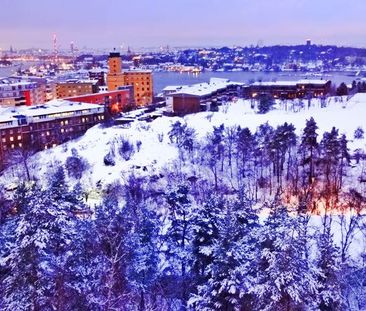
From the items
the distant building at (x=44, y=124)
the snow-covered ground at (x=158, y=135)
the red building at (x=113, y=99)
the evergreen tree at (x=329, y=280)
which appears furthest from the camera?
the red building at (x=113, y=99)

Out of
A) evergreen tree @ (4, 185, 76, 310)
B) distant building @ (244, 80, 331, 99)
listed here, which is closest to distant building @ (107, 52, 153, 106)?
distant building @ (244, 80, 331, 99)

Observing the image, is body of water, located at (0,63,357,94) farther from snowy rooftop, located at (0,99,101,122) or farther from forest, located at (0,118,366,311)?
forest, located at (0,118,366,311)

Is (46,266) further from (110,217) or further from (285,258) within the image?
(285,258)

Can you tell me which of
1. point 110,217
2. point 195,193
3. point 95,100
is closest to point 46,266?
A: point 110,217

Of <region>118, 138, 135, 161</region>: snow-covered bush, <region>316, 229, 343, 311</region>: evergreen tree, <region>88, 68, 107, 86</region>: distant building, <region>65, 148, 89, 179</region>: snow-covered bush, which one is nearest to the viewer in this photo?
<region>316, 229, 343, 311</region>: evergreen tree

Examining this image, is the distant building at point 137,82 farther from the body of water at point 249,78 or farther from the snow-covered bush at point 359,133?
the snow-covered bush at point 359,133

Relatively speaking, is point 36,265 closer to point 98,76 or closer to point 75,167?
point 75,167

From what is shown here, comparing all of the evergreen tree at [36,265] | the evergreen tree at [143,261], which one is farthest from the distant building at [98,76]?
Result: the evergreen tree at [36,265]
